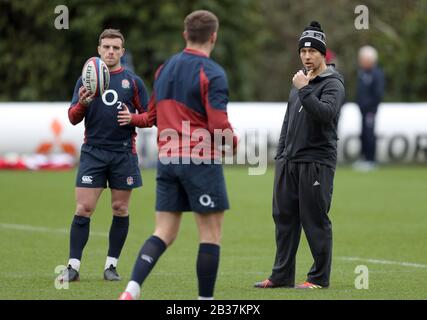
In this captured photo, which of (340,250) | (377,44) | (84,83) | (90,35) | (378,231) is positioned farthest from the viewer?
(377,44)

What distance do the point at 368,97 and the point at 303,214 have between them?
15.4 meters

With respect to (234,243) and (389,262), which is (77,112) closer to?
(389,262)

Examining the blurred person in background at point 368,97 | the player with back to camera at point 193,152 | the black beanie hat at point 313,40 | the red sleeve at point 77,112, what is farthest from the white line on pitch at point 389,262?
the blurred person in background at point 368,97

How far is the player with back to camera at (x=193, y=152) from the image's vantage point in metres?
7.82

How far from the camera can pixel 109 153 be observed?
1006cm

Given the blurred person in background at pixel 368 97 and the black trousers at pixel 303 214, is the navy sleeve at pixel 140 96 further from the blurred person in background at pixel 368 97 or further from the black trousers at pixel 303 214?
the blurred person in background at pixel 368 97

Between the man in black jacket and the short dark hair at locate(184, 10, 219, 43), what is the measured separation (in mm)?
1618

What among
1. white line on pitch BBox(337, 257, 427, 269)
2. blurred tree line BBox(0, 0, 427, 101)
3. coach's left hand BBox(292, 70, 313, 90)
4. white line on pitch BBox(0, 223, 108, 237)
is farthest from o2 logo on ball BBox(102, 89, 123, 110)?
blurred tree line BBox(0, 0, 427, 101)

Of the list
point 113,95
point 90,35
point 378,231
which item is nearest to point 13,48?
point 90,35

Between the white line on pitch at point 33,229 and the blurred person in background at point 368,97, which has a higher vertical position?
the blurred person in background at point 368,97

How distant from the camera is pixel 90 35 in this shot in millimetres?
33031

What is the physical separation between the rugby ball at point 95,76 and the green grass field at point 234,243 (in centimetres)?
175
